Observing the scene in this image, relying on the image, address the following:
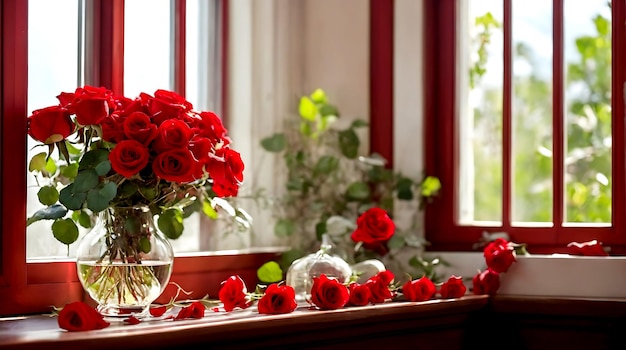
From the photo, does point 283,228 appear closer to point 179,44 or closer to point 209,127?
point 179,44

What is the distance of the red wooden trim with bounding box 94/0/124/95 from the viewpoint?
2.34m

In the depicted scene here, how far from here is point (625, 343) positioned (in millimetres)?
2381

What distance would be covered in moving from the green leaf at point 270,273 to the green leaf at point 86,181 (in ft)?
→ 2.33

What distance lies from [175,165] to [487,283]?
1.02m

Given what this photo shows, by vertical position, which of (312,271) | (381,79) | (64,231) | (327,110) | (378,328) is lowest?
(378,328)

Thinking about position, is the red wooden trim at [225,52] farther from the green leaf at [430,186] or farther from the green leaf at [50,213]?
the green leaf at [50,213]

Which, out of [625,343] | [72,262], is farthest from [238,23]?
[625,343]

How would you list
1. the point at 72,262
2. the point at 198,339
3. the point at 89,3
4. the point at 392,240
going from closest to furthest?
the point at 198,339, the point at 72,262, the point at 89,3, the point at 392,240

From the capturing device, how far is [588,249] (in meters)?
2.58

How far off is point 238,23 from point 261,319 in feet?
4.01

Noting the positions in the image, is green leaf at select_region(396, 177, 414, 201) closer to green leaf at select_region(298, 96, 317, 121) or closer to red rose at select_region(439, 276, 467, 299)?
green leaf at select_region(298, 96, 317, 121)

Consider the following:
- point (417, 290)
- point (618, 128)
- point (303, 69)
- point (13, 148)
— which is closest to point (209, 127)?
point (13, 148)

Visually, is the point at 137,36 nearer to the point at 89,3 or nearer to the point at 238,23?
the point at 89,3

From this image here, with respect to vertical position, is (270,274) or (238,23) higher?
(238,23)
